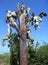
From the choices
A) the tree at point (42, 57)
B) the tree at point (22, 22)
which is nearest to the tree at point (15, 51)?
the tree at point (42, 57)

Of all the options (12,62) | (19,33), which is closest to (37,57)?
(12,62)

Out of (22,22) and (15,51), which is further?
(15,51)

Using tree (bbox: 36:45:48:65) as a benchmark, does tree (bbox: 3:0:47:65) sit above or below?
above

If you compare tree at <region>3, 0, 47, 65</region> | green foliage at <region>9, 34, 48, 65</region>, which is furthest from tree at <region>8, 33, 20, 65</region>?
tree at <region>3, 0, 47, 65</region>

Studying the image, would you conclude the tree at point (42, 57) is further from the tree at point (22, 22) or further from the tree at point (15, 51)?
the tree at point (22, 22)

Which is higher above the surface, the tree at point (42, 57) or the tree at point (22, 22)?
the tree at point (22, 22)

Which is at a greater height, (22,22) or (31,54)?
(22,22)

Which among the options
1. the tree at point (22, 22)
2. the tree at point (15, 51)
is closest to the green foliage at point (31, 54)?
the tree at point (15, 51)

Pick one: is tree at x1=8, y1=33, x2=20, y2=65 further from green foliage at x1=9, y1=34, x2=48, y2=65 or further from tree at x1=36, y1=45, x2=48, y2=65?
tree at x1=36, y1=45, x2=48, y2=65

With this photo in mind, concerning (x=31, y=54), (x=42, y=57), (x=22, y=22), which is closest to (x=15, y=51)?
(x=31, y=54)

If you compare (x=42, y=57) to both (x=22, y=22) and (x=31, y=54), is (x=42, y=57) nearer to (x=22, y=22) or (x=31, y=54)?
(x=31, y=54)

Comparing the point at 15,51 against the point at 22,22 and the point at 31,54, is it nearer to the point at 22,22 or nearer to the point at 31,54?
the point at 31,54

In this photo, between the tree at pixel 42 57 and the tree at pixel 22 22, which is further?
the tree at pixel 42 57

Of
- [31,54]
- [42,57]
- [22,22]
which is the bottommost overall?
[42,57]
